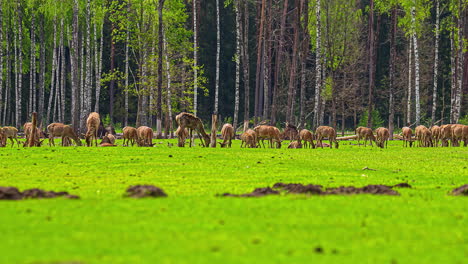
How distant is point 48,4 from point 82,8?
4241 millimetres

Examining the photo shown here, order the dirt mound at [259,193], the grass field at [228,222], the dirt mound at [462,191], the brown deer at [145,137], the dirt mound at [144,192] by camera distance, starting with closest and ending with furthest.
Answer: the grass field at [228,222] < the dirt mound at [144,192] < the dirt mound at [259,193] < the dirt mound at [462,191] < the brown deer at [145,137]

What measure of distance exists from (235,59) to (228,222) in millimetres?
53466

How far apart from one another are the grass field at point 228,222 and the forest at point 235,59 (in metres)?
30.9

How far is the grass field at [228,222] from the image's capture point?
8320 mm

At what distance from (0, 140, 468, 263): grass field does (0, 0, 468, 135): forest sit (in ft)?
101

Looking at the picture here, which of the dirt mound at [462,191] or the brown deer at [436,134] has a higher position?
the brown deer at [436,134]

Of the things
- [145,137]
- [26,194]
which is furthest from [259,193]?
[145,137]

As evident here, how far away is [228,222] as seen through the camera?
35.1ft

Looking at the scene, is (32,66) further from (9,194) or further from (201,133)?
(9,194)

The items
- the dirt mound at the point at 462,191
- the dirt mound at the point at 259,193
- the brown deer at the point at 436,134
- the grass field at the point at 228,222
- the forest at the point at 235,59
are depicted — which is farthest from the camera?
the forest at the point at 235,59

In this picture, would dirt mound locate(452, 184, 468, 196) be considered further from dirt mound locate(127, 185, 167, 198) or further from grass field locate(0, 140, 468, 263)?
dirt mound locate(127, 185, 167, 198)

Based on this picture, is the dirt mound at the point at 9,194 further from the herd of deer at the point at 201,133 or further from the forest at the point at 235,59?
the forest at the point at 235,59

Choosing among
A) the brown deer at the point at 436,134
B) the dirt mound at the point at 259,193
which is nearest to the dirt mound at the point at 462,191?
the dirt mound at the point at 259,193

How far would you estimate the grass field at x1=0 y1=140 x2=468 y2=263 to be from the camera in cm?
832
